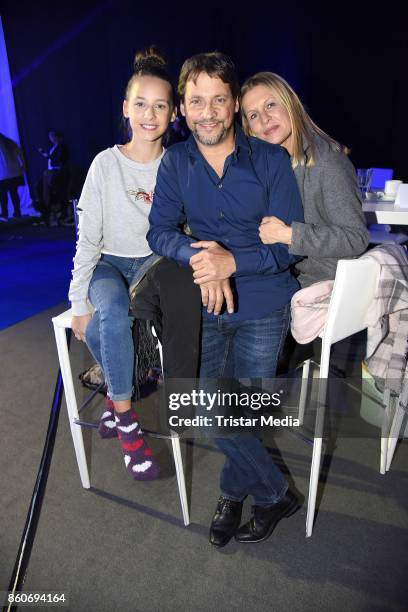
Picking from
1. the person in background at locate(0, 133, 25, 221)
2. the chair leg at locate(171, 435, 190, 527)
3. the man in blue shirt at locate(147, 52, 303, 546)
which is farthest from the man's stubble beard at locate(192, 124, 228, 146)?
the person in background at locate(0, 133, 25, 221)

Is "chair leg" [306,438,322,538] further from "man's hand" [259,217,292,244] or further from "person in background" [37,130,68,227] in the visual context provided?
"person in background" [37,130,68,227]

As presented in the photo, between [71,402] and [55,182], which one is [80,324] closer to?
[71,402]

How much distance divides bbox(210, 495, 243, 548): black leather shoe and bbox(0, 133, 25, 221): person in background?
22.2 ft

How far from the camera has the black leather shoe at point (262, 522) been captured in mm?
1507

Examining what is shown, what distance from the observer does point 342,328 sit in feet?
4.50

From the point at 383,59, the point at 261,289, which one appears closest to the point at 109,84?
the point at 383,59

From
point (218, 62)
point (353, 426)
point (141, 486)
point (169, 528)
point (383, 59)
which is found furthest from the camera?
point (383, 59)

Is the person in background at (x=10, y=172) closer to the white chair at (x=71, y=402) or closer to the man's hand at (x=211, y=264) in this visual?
the white chair at (x=71, y=402)

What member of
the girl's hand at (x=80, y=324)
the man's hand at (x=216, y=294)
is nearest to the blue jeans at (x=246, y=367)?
the man's hand at (x=216, y=294)

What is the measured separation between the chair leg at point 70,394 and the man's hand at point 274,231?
2.51ft

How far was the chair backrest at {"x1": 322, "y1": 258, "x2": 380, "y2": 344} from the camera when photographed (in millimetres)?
1251

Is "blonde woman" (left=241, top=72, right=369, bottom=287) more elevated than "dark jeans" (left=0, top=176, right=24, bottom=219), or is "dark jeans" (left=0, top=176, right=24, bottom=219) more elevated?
"blonde woman" (left=241, top=72, right=369, bottom=287)

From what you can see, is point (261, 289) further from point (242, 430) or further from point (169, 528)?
point (169, 528)

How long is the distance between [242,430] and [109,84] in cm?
714
